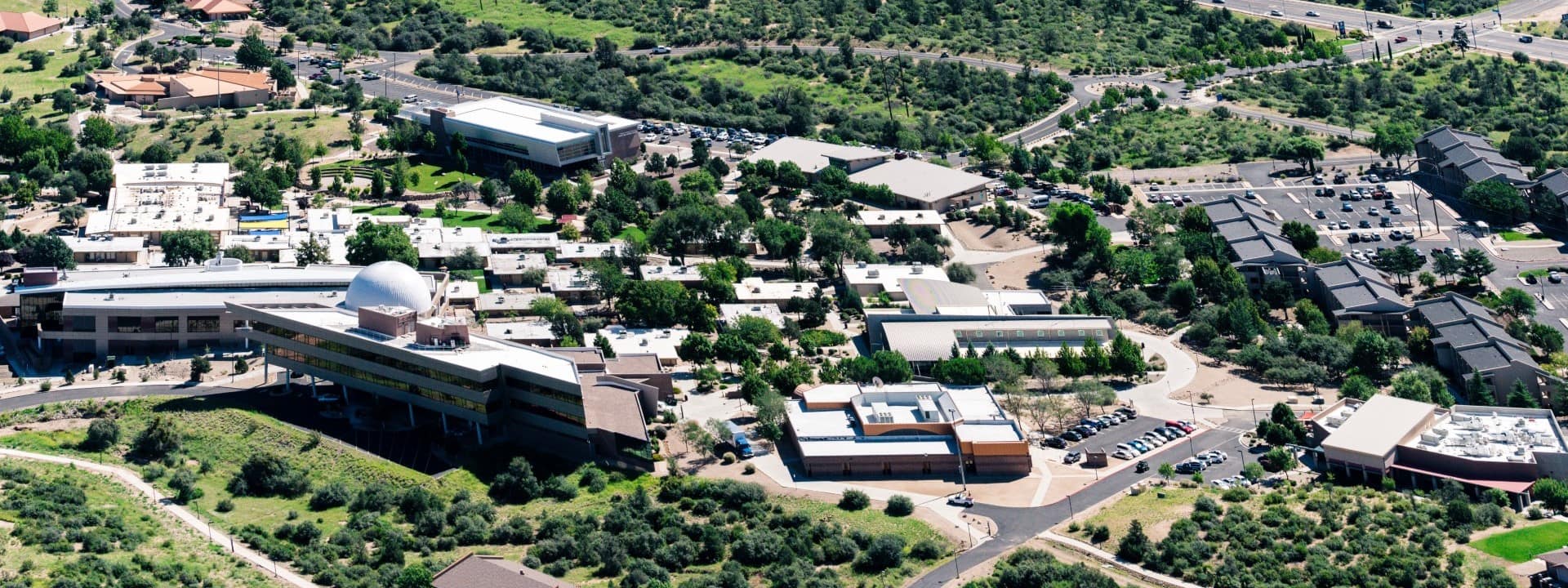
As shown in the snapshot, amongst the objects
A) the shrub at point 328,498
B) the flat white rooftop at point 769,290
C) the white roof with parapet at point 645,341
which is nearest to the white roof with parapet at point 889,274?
the flat white rooftop at point 769,290

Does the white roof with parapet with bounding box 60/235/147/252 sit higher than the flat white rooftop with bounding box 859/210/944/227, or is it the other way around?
the white roof with parapet with bounding box 60/235/147/252

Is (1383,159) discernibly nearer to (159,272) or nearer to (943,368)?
(943,368)

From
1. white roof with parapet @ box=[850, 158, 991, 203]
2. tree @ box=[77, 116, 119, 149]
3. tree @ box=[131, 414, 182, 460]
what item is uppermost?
tree @ box=[77, 116, 119, 149]

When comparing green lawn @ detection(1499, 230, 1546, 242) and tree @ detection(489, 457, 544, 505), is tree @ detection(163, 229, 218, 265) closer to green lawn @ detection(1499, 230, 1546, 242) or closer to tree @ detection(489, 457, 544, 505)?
tree @ detection(489, 457, 544, 505)

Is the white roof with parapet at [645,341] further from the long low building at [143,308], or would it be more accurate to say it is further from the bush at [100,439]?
the bush at [100,439]

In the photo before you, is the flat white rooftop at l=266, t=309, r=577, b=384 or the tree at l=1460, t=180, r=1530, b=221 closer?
the flat white rooftop at l=266, t=309, r=577, b=384

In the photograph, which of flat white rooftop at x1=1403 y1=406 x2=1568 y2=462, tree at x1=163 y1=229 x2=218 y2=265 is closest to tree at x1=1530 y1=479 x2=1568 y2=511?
flat white rooftop at x1=1403 y1=406 x2=1568 y2=462

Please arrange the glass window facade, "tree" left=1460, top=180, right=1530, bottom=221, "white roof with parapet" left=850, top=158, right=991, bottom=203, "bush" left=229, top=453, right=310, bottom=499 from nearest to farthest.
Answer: "bush" left=229, top=453, right=310, bottom=499, the glass window facade, "tree" left=1460, top=180, right=1530, bottom=221, "white roof with parapet" left=850, top=158, right=991, bottom=203
